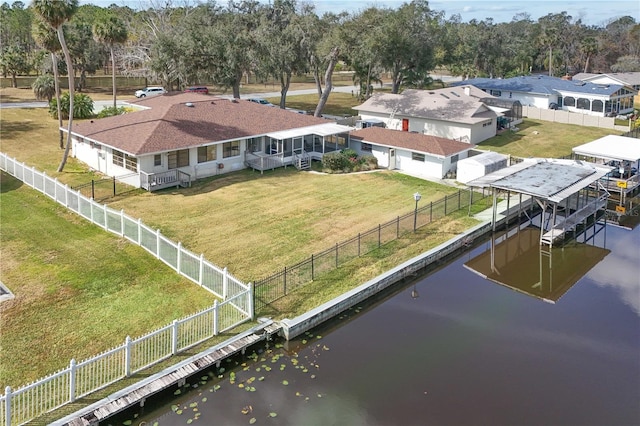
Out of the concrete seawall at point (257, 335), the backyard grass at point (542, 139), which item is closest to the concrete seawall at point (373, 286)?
the concrete seawall at point (257, 335)

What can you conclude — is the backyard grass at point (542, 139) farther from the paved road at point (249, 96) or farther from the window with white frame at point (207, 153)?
the paved road at point (249, 96)

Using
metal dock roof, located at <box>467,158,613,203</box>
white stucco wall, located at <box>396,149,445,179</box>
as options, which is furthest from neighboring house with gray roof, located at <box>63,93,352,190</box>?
metal dock roof, located at <box>467,158,613,203</box>

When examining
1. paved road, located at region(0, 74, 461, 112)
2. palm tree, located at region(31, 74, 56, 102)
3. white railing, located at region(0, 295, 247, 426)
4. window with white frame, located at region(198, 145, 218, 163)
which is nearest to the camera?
white railing, located at region(0, 295, 247, 426)

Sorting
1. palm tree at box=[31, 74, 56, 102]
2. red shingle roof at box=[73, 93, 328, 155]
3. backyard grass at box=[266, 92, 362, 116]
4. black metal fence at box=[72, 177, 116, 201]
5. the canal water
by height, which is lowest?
the canal water

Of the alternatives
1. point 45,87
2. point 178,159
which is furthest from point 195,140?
point 45,87

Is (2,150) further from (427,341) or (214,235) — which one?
(427,341)

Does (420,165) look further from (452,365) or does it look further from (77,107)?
(77,107)

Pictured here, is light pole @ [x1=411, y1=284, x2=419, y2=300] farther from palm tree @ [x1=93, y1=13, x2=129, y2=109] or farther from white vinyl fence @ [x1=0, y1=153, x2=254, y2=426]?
palm tree @ [x1=93, y1=13, x2=129, y2=109]

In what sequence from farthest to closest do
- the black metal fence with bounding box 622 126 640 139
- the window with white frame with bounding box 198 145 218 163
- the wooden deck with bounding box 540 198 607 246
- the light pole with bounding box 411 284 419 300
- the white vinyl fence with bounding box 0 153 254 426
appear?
the black metal fence with bounding box 622 126 640 139
the window with white frame with bounding box 198 145 218 163
the wooden deck with bounding box 540 198 607 246
the light pole with bounding box 411 284 419 300
the white vinyl fence with bounding box 0 153 254 426
